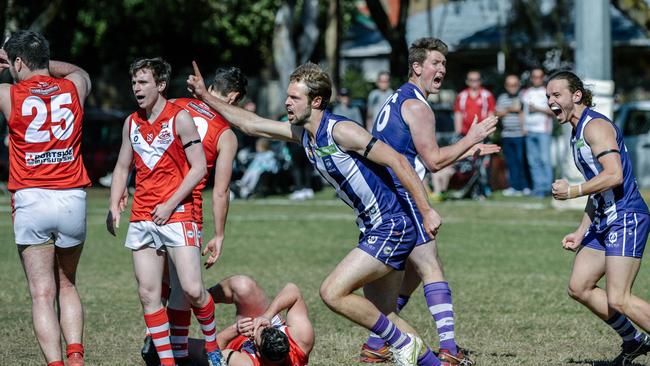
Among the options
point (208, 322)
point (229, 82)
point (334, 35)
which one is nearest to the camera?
point (208, 322)

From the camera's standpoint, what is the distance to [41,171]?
22.7ft

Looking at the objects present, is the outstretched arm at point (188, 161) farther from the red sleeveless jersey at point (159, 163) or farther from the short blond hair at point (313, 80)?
the short blond hair at point (313, 80)

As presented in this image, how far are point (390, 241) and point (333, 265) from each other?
6128 millimetres

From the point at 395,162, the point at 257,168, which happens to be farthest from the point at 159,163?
the point at 257,168

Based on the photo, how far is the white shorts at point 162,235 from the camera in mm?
7059

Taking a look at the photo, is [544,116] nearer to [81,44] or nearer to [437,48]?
[437,48]

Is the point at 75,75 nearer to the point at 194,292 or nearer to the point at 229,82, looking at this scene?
the point at 229,82

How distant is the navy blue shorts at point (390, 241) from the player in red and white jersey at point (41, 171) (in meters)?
1.82

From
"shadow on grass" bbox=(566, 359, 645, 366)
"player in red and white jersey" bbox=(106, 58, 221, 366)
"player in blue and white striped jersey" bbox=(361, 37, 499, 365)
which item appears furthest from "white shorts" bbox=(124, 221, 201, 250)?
"shadow on grass" bbox=(566, 359, 645, 366)

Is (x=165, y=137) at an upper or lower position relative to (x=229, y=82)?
lower

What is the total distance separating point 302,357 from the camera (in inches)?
281

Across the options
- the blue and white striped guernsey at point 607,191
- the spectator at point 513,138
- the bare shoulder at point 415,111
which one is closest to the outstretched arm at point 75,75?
the bare shoulder at point 415,111

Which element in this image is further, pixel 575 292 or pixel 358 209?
pixel 575 292

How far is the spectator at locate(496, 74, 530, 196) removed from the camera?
21.0 meters
